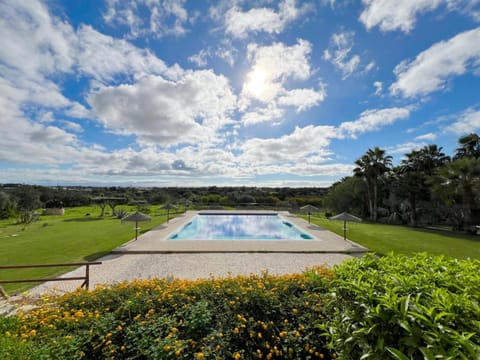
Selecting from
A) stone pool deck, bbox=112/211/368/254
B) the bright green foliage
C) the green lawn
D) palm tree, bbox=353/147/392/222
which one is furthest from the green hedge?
palm tree, bbox=353/147/392/222

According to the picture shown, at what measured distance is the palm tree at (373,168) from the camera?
60.8 ft

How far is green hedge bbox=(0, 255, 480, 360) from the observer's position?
1.24 meters

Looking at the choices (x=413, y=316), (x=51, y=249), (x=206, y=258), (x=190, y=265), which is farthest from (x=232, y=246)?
(x=413, y=316)

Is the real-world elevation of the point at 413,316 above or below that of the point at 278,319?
above

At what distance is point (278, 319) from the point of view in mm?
2525

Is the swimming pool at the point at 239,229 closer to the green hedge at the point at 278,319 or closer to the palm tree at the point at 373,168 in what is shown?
the green hedge at the point at 278,319

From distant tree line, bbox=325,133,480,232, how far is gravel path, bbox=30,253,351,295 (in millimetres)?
11547

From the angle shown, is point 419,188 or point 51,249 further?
point 419,188

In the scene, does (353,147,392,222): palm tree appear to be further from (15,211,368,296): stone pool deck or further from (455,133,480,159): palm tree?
(15,211,368,296): stone pool deck

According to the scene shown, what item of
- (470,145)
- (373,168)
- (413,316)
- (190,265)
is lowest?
(190,265)

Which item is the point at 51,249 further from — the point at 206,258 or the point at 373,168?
the point at 373,168

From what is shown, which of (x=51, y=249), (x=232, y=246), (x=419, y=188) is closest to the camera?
(x=51, y=249)

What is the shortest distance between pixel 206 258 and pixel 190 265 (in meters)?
0.77

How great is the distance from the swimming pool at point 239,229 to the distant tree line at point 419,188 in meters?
9.61
